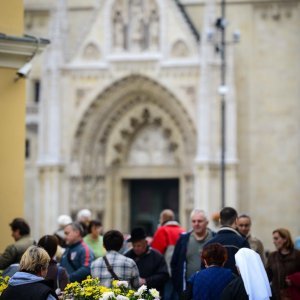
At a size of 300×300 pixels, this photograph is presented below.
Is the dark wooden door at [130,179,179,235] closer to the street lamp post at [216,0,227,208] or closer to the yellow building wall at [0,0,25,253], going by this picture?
the street lamp post at [216,0,227,208]

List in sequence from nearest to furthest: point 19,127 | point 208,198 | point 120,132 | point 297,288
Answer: point 297,288 < point 19,127 < point 208,198 < point 120,132

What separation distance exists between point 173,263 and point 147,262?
57cm

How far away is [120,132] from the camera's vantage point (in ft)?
116

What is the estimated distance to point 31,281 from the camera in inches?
382

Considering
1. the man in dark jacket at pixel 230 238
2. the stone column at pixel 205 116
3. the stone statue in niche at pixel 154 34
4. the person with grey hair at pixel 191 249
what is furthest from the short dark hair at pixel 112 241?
the stone statue in niche at pixel 154 34

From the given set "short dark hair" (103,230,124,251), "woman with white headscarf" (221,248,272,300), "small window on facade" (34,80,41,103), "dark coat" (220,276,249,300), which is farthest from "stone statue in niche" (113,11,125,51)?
"dark coat" (220,276,249,300)

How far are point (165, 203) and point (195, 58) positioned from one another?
17.9 ft

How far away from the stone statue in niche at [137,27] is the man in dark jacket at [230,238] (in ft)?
70.9

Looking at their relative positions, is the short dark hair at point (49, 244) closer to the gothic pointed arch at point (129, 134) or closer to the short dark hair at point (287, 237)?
the short dark hair at point (287, 237)

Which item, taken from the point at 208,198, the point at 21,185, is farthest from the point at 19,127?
the point at 208,198

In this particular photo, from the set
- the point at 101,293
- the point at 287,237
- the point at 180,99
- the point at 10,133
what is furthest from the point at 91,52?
the point at 101,293

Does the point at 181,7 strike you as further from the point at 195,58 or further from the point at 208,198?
the point at 208,198

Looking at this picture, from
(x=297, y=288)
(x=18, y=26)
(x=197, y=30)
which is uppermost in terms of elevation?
(x=197, y=30)

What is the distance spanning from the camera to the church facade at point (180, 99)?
1316 inches
